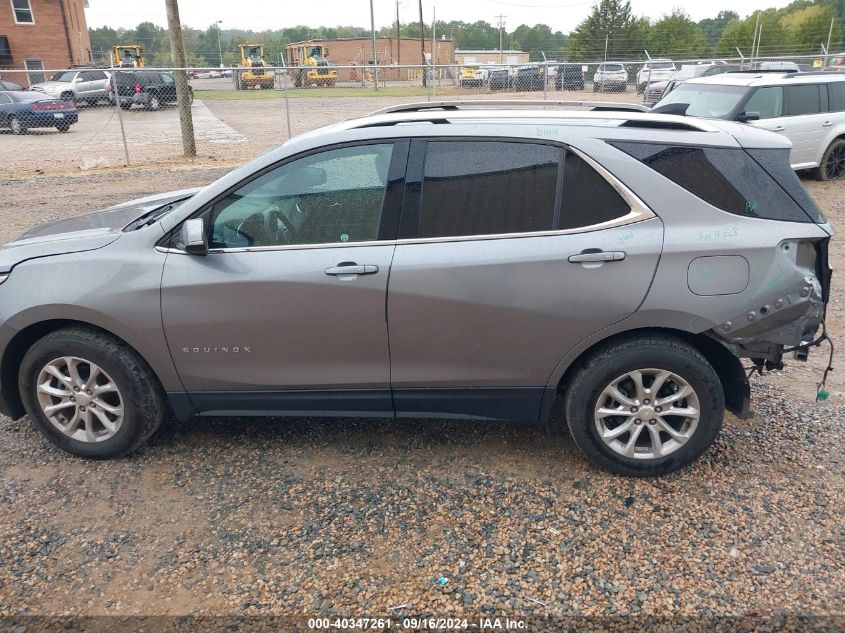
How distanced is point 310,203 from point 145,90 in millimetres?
26301

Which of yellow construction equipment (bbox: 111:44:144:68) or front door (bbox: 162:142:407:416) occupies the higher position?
yellow construction equipment (bbox: 111:44:144:68)

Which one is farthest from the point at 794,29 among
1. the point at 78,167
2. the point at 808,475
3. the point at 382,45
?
the point at 808,475

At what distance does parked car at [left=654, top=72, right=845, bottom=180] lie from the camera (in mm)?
10391

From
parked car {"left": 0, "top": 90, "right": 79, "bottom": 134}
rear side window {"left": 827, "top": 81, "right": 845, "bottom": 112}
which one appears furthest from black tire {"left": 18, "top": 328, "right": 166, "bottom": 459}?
parked car {"left": 0, "top": 90, "right": 79, "bottom": 134}

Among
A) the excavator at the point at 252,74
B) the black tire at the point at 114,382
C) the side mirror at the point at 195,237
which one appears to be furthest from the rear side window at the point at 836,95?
the excavator at the point at 252,74

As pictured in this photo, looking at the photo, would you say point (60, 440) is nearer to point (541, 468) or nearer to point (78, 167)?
point (541, 468)

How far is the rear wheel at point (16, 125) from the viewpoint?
20089 millimetres

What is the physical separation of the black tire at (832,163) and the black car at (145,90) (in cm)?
2195

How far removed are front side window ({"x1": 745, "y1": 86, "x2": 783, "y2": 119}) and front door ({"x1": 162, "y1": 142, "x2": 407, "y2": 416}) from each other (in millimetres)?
8962

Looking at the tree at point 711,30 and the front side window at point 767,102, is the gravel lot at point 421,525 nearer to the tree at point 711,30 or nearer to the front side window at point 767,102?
the front side window at point 767,102

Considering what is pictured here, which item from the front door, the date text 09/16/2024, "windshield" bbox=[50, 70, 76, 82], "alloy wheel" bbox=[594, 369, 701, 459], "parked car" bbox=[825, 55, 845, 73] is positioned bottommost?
the date text 09/16/2024

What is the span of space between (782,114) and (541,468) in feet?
30.8

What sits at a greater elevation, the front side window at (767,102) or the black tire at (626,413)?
the front side window at (767,102)

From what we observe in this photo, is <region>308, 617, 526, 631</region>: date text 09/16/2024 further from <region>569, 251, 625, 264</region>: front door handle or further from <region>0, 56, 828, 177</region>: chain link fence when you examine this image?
<region>0, 56, 828, 177</region>: chain link fence
